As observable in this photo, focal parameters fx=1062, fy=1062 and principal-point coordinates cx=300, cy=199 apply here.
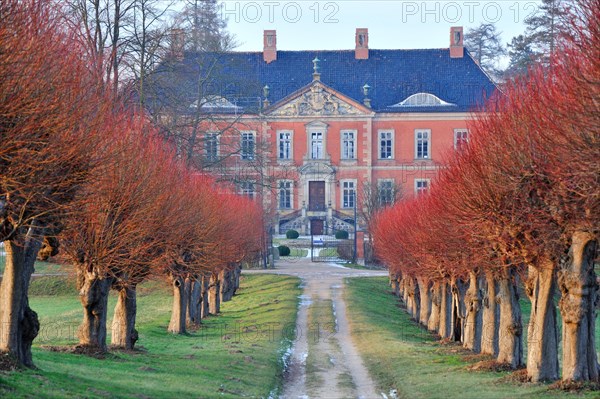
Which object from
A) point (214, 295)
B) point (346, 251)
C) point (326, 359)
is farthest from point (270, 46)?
point (326, 359)

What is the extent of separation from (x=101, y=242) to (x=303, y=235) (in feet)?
198

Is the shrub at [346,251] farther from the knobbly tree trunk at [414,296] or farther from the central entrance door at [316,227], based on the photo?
the knobbly tree trunk at [414,296]

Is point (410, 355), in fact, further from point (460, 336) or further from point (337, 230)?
point (337, 230)

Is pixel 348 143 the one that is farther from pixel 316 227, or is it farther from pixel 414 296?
pixel 414 296

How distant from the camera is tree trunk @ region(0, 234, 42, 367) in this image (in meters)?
19.8

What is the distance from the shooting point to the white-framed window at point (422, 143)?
8781 cm

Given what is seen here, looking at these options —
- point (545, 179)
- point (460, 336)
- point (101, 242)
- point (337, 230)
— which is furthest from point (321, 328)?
point (337, 230)

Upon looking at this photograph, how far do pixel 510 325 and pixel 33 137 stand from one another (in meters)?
13.8

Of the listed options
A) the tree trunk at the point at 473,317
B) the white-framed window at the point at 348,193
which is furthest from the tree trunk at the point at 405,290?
the white-framed window at the point at 348,193

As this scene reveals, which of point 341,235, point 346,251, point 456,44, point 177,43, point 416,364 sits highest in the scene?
point 456,44

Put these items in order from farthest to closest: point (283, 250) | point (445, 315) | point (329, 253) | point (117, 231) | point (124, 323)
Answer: point (329, 253) < point (283, 250) < point (445, 315) < point (124, 323) < point (117, 231)

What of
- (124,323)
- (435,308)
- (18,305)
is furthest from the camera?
(435,308)

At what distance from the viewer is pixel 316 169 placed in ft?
291

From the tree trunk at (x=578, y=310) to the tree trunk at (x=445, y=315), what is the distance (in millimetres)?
16058
